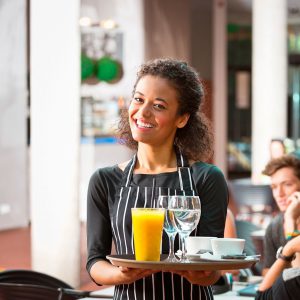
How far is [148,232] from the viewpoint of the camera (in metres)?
2.11

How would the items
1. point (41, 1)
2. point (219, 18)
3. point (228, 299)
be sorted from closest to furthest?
point (228, 299) < point (41, 1) < point (219, 18)

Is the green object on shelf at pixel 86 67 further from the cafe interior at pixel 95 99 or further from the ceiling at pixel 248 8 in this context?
the ceiling at pixel 248 8

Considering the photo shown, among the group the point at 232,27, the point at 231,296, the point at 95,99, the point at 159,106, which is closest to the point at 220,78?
the point at 232,27

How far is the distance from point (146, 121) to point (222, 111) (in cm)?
1746

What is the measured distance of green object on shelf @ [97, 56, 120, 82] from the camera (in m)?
13.5

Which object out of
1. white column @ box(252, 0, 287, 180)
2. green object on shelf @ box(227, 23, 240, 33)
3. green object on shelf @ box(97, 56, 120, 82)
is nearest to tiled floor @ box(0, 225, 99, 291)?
green object on shelf @ box(97, 56, 120, 82)

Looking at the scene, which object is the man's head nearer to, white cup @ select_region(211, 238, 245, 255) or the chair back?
the chair back

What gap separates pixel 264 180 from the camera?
11055 millimetres

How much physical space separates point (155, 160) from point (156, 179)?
2.3 inches

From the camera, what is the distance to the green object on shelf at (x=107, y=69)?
533 inches

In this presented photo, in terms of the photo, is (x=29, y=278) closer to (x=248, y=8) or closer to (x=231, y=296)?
(x=231, y=296)

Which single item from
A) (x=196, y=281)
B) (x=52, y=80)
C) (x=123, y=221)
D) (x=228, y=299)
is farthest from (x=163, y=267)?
(x=52, y=80)

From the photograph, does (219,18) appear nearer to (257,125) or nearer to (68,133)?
(257,125)

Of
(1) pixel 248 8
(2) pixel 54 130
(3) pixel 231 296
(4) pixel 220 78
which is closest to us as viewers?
(3) pixel 231 296
